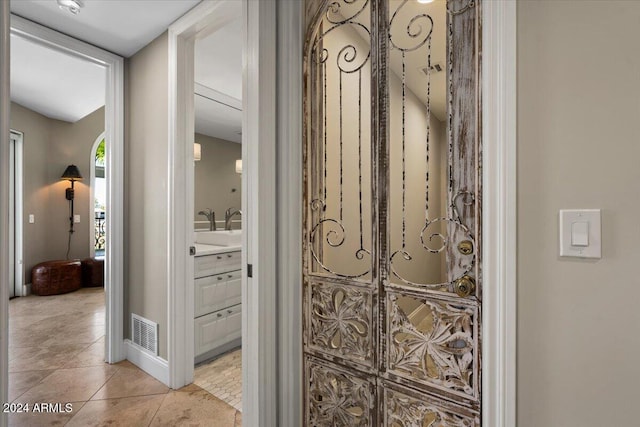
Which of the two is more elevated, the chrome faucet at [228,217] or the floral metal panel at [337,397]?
the chrome faucet at [228,217]

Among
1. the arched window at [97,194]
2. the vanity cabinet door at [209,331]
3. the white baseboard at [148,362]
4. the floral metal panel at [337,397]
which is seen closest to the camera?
the floral metal panel at [337,397]

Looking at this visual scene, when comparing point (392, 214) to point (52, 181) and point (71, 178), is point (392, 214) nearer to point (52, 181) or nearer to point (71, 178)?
point (71, 178)

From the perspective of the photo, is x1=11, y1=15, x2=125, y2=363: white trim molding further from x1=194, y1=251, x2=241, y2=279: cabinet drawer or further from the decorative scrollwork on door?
the decorative scrollwork on door

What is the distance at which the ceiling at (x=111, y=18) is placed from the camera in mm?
2082

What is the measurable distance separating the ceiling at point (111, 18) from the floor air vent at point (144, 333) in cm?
215

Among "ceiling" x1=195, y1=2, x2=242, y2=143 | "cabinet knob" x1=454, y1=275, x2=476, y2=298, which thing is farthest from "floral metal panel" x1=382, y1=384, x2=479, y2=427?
"ceiling" x1=195, y1=2, x2=242, y2=143

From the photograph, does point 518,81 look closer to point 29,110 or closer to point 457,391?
point 457,391

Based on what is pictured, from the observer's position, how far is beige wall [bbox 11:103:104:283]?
4.91 meters

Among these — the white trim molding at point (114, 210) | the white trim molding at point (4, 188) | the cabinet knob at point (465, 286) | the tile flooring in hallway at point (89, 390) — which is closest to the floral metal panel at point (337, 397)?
the cabinet knob at point (465, 286)

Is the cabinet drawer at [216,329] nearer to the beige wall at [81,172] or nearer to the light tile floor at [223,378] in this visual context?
the light tile floor at [223,378]

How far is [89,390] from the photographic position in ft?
7.47

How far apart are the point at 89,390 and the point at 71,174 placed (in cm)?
432
